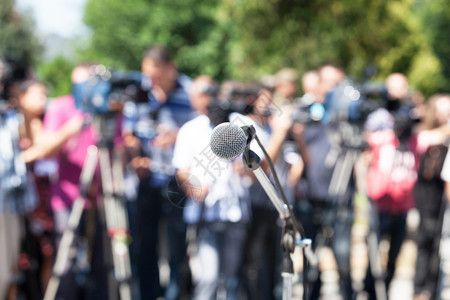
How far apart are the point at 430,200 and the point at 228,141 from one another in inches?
154

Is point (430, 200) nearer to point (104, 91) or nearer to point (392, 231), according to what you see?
point (392, 231)

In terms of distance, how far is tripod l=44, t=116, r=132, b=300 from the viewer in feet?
13.9

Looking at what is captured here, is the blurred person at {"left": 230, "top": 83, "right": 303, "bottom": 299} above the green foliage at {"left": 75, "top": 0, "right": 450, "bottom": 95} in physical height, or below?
below

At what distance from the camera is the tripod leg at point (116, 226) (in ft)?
13.9

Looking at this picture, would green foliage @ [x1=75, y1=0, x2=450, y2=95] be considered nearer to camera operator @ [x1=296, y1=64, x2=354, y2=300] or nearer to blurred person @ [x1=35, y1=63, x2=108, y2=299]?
camera operator @ [x1=296, y1=64, x2=354, y2=300]

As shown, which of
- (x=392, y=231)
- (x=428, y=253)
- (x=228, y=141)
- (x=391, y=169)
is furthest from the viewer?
(x=392, y=231)

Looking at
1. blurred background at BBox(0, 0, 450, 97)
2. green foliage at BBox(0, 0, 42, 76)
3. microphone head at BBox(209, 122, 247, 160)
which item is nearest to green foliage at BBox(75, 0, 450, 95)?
blurred background at BBox(0, 0, 450, 97)

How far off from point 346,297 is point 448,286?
90cm

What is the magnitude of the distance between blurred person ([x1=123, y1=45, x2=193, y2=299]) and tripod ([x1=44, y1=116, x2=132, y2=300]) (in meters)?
0.46

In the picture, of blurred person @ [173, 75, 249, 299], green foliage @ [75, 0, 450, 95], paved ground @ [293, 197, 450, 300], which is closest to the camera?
blurred person @ [173, 75, 249, 299]

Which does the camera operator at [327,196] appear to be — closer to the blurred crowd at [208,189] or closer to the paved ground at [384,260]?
the blurred crowd at [208,189]

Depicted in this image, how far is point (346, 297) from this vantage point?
17.1ft

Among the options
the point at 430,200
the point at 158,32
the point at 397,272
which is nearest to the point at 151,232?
the point at 430,200

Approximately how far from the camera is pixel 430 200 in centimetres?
552
